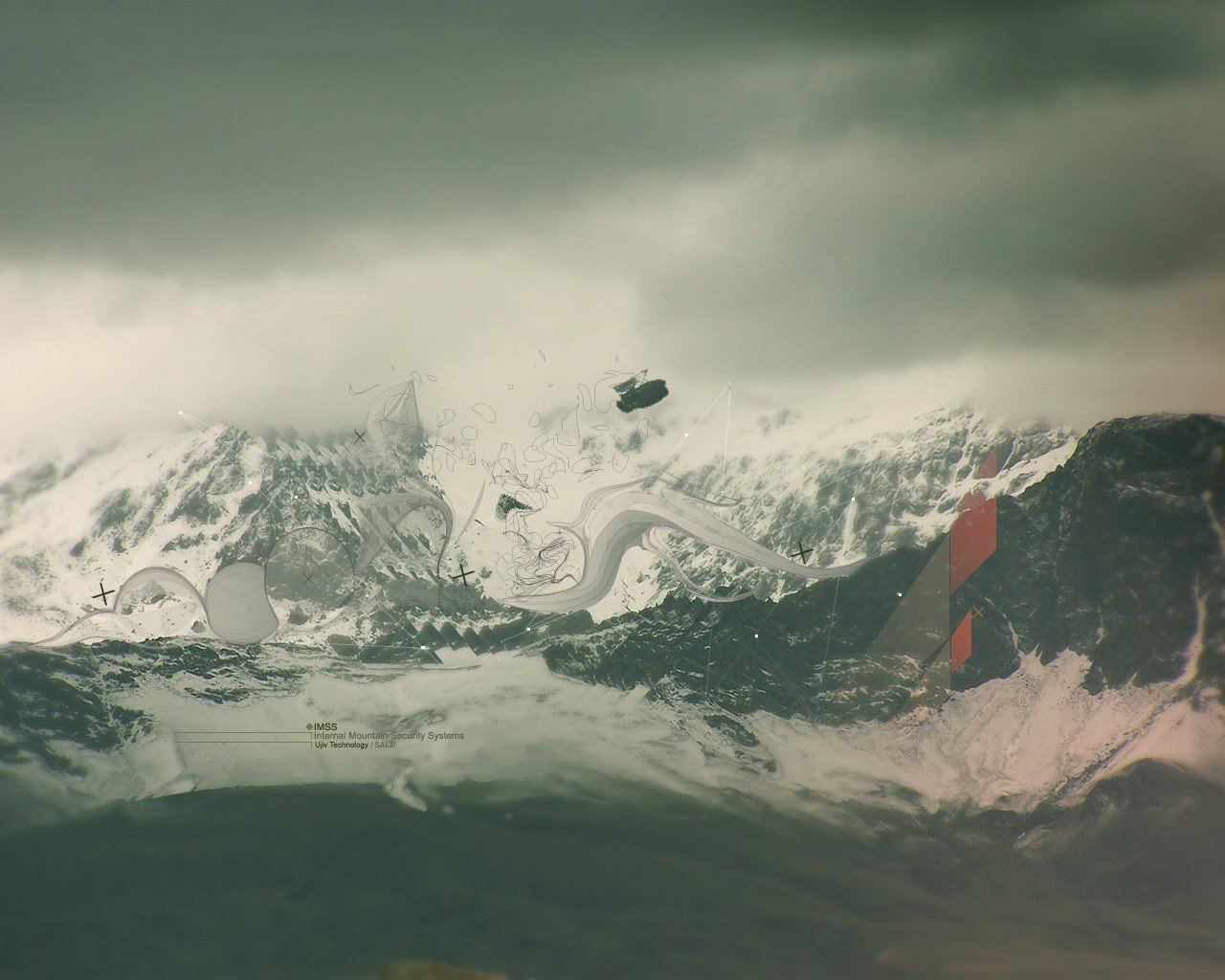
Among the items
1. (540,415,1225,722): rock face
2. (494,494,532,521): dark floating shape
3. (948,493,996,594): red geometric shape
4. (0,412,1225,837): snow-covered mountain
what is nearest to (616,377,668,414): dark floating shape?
(0,412,1225,837): snow-covered mountain

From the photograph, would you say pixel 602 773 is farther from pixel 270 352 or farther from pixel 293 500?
pixel 270 352

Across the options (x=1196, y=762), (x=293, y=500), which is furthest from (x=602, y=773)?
(x=1196, y=762)

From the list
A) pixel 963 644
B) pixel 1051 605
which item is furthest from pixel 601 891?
pixel 1051 605

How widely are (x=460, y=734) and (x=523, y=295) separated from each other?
174 inches

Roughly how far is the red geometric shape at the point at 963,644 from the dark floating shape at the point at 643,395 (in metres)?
3.79

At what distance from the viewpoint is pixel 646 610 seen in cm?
995

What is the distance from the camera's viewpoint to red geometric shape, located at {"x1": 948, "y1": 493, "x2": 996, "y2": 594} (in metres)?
9.95

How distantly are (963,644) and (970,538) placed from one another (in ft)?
3.53

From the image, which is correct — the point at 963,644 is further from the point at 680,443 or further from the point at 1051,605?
the point at 680,443

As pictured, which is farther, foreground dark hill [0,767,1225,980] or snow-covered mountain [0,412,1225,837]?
snow-covered mountain [0,412,1225,837]

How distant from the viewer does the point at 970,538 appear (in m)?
10.0

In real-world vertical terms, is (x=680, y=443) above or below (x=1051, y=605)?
above

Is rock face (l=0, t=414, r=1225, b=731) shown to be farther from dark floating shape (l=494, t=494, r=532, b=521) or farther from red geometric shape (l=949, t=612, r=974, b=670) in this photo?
dark floating shape (l=494, t=494, r=532, b=521)

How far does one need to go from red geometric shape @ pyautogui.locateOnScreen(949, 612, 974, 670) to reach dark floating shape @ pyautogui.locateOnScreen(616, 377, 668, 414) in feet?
12.4
